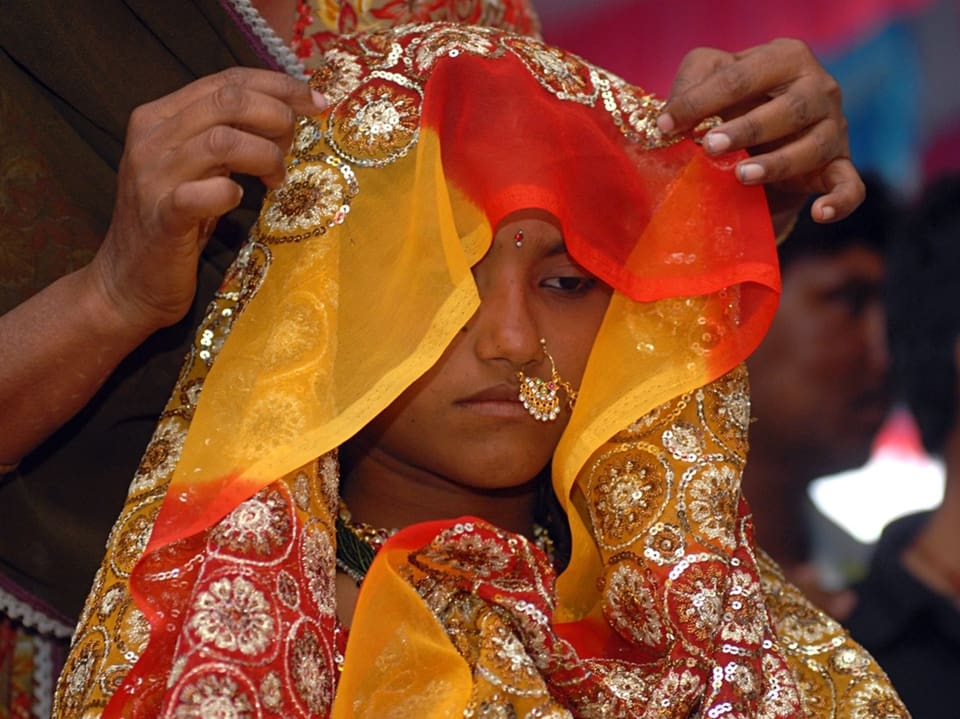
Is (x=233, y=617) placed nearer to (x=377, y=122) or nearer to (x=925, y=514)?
(x=377, y=122)

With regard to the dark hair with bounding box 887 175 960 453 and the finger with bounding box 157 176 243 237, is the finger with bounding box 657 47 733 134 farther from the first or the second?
the dark hair with bounding box 887 175 960 453

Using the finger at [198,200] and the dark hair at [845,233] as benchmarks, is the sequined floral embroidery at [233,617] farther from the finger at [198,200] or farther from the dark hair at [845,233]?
the dark hair at [845,233]

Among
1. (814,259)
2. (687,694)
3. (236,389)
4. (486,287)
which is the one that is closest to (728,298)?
(486,287)

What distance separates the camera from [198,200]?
1.59 metres

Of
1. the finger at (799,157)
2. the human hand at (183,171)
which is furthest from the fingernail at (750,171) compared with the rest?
the human hand at (183,171)

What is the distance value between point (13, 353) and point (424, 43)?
0.65 metres

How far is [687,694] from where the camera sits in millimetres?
1686

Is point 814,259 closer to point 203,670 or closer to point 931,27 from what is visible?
point 931,27

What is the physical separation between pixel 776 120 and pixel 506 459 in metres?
0.56

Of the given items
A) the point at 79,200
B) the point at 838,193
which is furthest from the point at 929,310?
the point at 79,200

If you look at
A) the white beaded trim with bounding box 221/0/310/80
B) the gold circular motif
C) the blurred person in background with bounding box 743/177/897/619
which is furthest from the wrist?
the blurred person in background with bounding box 743/177/897/619

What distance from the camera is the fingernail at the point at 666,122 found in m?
1.86

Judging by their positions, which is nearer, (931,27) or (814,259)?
(814,259)

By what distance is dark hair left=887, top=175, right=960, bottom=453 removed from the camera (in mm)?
3449
